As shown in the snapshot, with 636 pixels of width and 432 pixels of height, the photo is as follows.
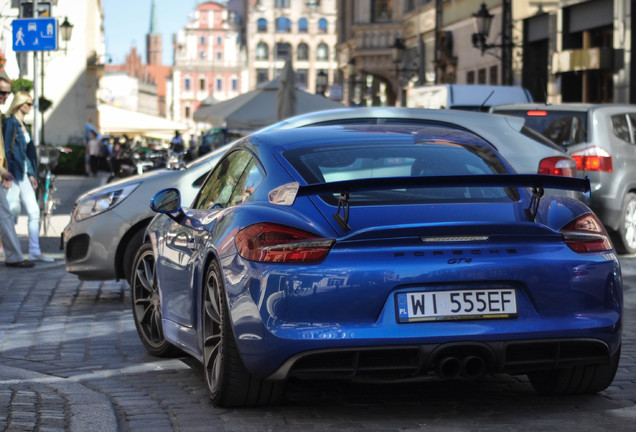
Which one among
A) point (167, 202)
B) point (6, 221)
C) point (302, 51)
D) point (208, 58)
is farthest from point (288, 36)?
point (167, 202)

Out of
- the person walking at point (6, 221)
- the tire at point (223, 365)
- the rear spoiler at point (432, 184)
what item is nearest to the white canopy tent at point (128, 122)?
the person walking at point (6, 221)

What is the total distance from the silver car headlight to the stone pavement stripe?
3.73 metres

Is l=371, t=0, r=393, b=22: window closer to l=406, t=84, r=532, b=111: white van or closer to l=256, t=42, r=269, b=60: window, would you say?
l=406, t=84, r=532, b=111: white van

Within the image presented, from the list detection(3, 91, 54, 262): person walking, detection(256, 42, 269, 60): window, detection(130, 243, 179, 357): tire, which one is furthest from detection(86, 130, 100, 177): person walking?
detection(256, 42, 269, 60): window

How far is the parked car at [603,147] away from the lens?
14.9m

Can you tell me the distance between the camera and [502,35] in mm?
35094

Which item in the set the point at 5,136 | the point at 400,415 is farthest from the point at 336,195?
the point at 5,136

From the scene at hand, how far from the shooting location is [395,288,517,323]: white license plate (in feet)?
17.6

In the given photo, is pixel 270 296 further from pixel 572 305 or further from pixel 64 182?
pixel 64 182

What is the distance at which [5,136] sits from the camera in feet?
44.8

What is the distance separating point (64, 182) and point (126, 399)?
34.0 m

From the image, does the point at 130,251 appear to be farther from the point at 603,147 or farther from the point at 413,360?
the point at 603,147

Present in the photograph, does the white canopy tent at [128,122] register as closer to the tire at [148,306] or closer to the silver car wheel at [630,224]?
the silver car wheel at [630,224]

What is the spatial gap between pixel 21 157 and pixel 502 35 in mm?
23172
